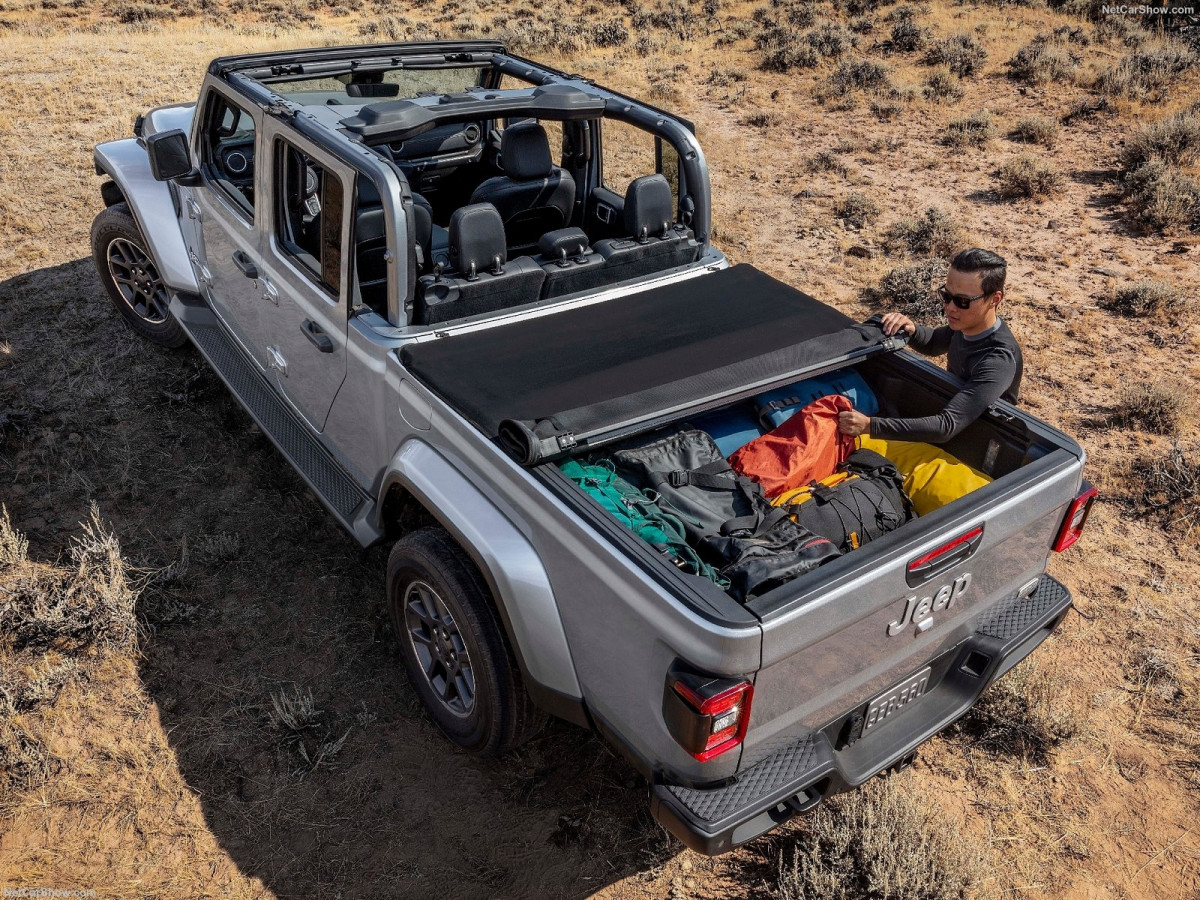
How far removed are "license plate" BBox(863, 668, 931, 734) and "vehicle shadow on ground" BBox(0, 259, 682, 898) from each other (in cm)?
94

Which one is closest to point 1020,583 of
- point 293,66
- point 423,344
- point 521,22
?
point 423,344

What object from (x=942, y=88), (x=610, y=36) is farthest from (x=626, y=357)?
(x=610, y=36)

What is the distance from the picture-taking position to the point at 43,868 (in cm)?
312

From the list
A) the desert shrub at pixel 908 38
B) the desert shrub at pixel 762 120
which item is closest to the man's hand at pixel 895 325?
the desert shrub at pixel 762 120

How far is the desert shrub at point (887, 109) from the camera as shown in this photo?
37.8ft

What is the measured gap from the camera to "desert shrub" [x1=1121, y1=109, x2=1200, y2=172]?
→ 30.4ft

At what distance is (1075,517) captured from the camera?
3.17 m

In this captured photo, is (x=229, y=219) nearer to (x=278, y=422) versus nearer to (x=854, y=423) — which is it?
(x=278, y=422)

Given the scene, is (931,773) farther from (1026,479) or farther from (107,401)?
(107,401)

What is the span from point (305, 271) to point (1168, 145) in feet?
30.8

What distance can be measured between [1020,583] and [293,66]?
421cm

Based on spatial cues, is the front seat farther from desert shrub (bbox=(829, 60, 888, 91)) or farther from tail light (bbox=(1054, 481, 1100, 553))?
desert shrub (bbox=(829, 60, 888, 91))

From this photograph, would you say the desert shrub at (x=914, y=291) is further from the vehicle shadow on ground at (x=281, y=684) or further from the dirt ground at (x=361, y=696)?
the vehicle shadow on ground at (x=281, y=684)

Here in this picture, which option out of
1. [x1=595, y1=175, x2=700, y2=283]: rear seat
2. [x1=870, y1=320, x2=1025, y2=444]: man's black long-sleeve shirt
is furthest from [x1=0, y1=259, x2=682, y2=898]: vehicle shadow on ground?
[x1=595, y1=175, x2=700, y2=283]: rear seat
